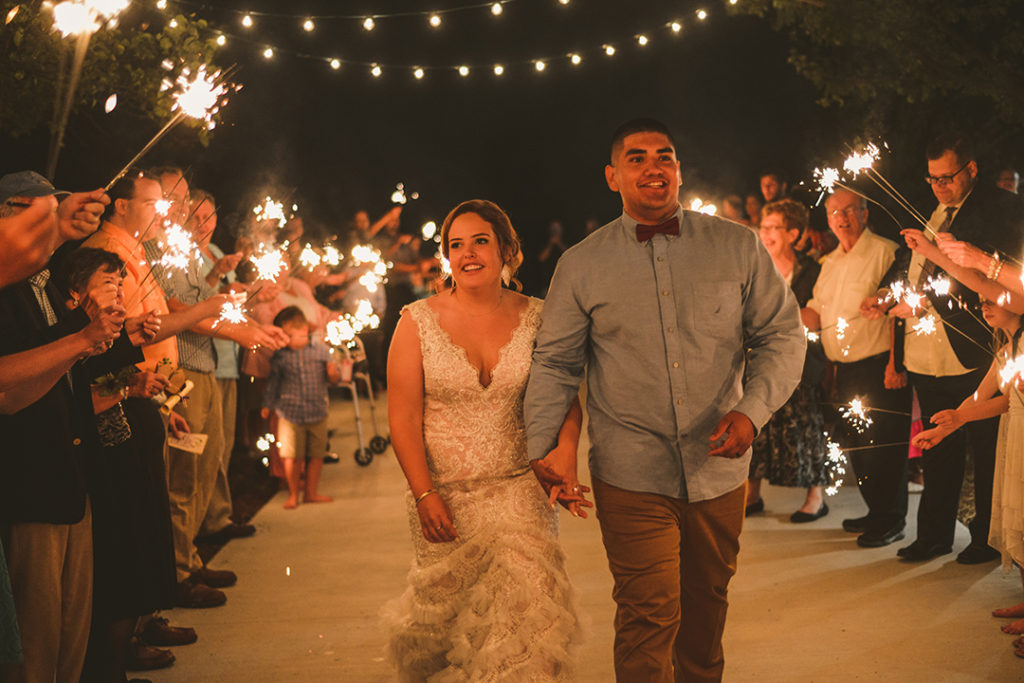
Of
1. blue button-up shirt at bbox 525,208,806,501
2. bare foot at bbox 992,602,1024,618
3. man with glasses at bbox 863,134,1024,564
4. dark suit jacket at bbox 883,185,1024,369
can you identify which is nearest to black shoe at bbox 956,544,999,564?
man with glasses at bbox 863,134,1024,564

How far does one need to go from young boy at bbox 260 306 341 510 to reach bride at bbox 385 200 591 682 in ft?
12.4

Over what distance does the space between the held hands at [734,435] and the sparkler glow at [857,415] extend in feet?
9.12

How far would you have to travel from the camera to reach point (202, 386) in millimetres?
5418

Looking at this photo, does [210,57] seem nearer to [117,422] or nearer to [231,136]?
[117,422]

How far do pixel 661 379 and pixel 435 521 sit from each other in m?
0.91

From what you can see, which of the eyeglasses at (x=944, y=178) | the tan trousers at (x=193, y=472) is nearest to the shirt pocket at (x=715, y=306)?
the eyeglasses at (x=944, y=178)

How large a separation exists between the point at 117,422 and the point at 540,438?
1.62 metres

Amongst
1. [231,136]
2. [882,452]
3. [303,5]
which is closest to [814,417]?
[882,452]

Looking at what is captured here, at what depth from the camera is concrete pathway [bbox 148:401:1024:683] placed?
411 centimetres

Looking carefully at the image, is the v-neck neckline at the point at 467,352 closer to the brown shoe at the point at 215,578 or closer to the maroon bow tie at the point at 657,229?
the maroon bow tie at the point at 657,229

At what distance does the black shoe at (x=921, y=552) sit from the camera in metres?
5.34

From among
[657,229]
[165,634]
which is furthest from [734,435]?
[165,634]

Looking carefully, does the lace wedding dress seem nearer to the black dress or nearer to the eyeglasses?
the eyeglasses

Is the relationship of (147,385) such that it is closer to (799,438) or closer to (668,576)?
(668,576)
